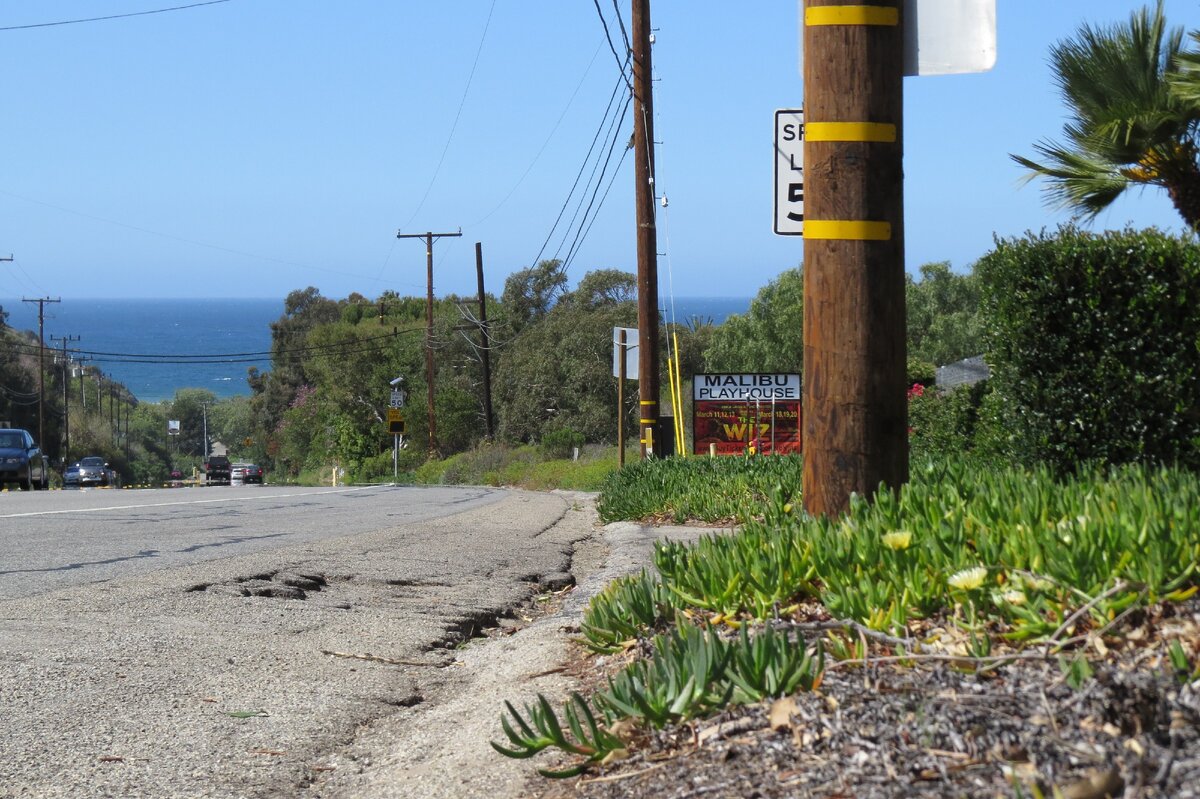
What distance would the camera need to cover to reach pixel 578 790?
10.7 ft

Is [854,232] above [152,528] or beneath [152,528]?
above

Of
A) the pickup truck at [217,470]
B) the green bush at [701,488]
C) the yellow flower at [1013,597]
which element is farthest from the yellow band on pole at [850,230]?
the pickup truck at [217,470]

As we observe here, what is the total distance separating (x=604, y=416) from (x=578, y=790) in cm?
5727

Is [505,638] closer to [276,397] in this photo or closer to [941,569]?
[941,569]

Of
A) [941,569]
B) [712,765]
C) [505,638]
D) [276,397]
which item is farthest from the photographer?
[276,397]

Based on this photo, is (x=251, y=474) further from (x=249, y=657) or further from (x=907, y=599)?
(x=907, y=599)

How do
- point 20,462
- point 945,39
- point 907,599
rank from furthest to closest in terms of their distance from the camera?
point 20,462, point 945,39, point 907,599

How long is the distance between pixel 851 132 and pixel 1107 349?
3509mm

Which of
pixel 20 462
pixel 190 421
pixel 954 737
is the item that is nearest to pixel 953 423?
pixel 954 737

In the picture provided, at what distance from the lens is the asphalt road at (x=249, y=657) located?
4137 mm

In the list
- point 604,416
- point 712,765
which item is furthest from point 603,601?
point 604,416

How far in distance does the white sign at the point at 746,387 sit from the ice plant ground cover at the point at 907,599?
18.1 meters

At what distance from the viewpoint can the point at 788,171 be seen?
266 inches

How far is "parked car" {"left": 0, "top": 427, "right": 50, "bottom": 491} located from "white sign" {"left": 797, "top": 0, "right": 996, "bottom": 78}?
96.4 feet
